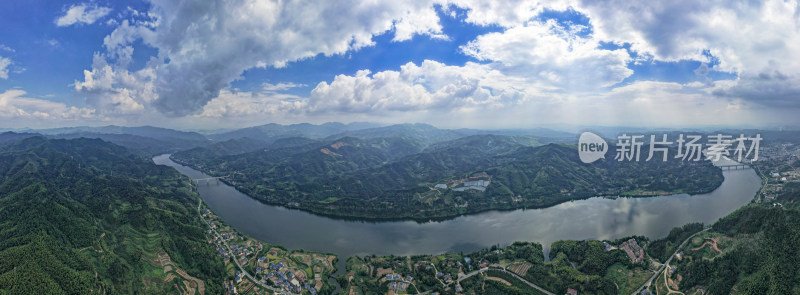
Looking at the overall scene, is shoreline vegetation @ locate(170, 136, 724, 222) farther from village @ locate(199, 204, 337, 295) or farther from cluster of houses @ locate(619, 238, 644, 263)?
cluster of houses @ locate(619, 238, 644, 263)

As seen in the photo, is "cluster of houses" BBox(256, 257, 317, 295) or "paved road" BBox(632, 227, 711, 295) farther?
"cluster of houses" BBox(256, 257, 317, 295)

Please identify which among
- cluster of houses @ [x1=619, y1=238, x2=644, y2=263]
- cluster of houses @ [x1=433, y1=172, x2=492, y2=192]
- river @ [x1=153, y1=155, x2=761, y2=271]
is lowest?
river @ [x1=153, y1=155, x2=761, y2=271]

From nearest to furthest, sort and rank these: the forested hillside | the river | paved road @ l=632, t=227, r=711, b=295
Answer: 1. the forested hillside
2. paved road @ l=632, t=227, r=711, b=295
3. the river

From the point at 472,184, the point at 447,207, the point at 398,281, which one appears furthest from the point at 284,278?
the point at 472,184

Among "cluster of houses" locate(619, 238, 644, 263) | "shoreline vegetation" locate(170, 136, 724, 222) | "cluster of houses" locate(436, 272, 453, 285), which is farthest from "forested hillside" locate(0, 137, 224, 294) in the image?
"cluster of houses" locate(619, 238, 644, 263)

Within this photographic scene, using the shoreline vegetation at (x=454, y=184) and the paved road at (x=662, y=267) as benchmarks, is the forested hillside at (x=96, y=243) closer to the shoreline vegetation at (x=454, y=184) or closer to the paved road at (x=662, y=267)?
the shoreline vegetation at (x=454, y=184)

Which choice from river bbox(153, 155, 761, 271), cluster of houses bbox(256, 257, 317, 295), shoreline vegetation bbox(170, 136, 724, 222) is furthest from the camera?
shoreline vegetation bbox(170, 136, 724, 222)

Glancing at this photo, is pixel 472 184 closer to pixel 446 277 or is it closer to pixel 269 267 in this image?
pixel 446 277
